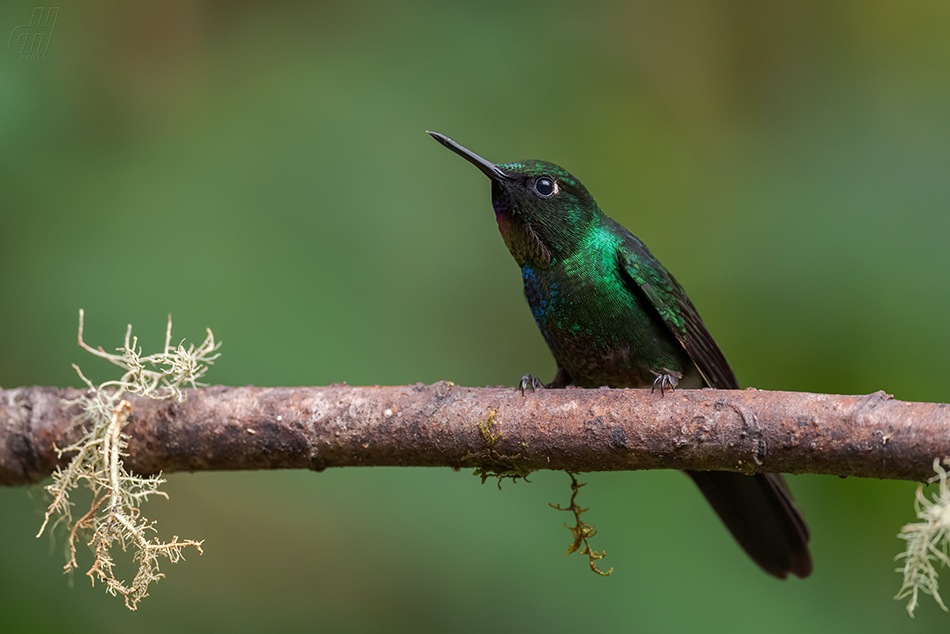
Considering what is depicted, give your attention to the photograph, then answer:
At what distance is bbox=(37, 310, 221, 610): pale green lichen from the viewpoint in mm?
1670

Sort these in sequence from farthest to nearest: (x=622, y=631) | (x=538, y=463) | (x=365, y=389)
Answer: (x=622, y=631) < (x=365, y=389) < (x=538, y=463)

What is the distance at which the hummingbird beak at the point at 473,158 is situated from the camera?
230 cm

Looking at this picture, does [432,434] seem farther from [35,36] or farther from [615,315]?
[35,36]

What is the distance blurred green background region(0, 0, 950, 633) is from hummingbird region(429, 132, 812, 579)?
58 centimetres

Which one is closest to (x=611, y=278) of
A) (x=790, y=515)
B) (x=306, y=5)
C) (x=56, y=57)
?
(x=790, y=515)

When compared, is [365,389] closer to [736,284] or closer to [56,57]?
[736,284]

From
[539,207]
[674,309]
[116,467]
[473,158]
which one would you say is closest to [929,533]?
[674,309]

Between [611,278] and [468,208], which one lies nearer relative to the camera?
[611,278]

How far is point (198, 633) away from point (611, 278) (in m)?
2.10

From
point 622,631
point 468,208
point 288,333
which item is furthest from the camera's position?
point 468,208

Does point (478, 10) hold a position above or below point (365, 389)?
above

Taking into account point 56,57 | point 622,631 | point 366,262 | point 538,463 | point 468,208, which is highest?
point 56,57

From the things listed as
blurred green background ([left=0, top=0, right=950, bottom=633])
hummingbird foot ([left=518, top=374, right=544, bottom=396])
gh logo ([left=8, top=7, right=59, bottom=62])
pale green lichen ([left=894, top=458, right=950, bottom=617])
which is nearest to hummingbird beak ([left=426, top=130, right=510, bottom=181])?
hummingbird foot ([left=518, top=374, right=544, bottom=396])

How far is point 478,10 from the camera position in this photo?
3639 mm
